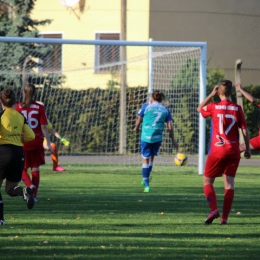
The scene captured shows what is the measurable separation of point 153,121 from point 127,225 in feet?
19.6

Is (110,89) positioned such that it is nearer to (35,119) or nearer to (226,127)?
(35,119)

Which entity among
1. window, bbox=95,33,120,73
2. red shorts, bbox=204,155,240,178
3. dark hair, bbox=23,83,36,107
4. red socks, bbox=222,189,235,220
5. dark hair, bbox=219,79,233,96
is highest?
window, bbox=95,33,120,73

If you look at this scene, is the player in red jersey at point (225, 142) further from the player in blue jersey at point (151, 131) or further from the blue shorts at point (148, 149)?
the blue shorts at point (148, 149)

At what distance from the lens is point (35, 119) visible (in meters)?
13.7

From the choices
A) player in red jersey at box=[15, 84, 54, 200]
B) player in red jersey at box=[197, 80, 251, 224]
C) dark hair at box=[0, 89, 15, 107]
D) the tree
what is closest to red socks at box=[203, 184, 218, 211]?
player in red jersey at box=[197, 80, 251, 224]

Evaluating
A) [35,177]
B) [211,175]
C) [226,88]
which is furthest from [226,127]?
[35,177]

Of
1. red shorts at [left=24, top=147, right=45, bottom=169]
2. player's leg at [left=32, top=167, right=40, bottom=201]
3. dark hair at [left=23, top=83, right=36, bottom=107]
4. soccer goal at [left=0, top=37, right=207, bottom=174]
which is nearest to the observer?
dark hair at [left=23, top=83, right=36, bottom=107]

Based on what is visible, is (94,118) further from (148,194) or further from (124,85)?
(148,194)

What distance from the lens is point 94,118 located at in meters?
25.8

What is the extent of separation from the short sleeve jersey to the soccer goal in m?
4.14

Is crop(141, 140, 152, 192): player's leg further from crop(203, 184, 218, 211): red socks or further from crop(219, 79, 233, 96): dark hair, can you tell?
crop(219, 79, 233, 96): dark hair

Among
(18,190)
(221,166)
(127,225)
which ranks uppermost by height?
(221,166)

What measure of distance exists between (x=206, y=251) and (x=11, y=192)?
129 inches

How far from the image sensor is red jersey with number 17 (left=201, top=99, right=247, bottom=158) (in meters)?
10.9
